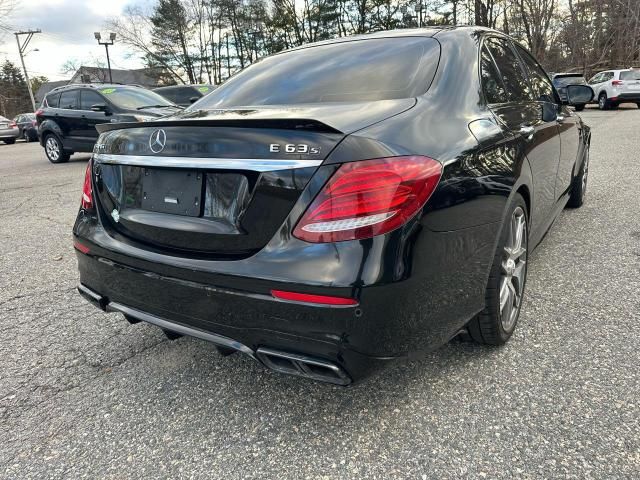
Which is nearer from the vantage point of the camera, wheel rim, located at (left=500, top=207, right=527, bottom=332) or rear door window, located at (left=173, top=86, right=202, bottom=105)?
wheel rim, located at (left=500, top=207, right=527, bottom=332)

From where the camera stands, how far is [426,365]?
2316mm

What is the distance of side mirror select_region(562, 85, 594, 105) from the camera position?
4.23 m

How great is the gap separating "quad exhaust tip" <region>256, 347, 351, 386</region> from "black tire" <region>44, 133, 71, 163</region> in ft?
38.3

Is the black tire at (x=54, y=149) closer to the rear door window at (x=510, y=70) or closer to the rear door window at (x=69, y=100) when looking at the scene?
the rear door window at (x=69, y=100)

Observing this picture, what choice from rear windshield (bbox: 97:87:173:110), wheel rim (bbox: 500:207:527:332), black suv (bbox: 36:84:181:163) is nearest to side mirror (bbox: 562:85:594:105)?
wheel rim (bbox: 500:207:527:332)

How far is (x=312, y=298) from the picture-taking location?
5.24ft

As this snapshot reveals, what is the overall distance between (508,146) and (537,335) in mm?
997

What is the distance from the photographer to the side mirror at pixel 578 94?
4230 mm

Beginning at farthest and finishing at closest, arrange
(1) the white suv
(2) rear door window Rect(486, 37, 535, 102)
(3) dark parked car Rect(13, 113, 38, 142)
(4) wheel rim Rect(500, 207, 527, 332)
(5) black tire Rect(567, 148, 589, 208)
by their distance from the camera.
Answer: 1. (3) dark parked car Rect(13, 113, 38, 142)
2. (1) the white suv
3. (5) black tire Rect(567, 148, 589, 208)
4. (2) rear door window Rect(486, 37, 535, 102)
5. (4) wheel rim Rect(500, 207, 527, 332)

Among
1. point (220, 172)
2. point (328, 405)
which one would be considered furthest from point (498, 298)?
point (220, 172)

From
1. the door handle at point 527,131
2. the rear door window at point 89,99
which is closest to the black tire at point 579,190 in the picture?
the door handle at point 527,131

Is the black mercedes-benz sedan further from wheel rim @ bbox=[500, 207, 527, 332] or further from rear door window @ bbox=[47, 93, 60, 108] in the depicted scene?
rear door window @ bbox=[47, 93, 60, 108]

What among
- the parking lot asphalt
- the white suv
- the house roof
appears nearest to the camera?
the parking lot asphalt

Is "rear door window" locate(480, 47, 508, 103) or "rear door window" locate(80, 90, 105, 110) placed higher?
"rear door window" locate(80, 90, 105, 110)
